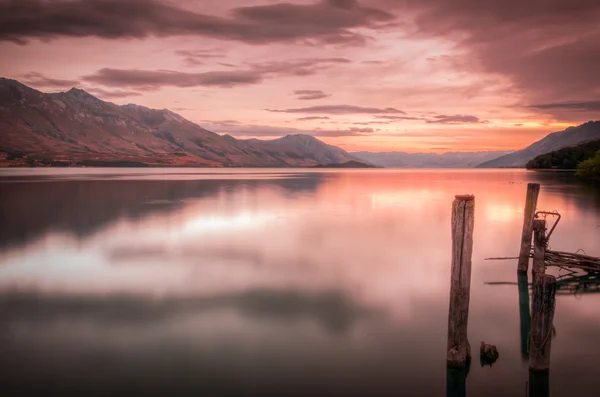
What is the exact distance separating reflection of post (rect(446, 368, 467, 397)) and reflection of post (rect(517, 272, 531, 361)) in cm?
243

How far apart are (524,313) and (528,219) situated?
18.9 ft

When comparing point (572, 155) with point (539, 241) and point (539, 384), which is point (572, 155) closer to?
point (539, 241)

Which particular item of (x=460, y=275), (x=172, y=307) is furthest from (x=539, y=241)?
(x=172, y=307)

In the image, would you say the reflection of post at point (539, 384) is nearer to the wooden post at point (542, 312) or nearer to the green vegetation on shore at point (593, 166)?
the wooden post at point (542, 312)

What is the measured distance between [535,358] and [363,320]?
5.37 meters

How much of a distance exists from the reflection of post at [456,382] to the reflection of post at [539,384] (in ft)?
4.62

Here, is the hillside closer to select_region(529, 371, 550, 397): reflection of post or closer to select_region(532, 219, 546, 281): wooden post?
select_region(532, 219, 546, 281): wooden post

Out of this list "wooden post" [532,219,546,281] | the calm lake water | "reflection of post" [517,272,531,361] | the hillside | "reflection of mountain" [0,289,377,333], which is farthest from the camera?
the hillside

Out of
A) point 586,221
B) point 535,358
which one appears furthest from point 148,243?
point 586,221

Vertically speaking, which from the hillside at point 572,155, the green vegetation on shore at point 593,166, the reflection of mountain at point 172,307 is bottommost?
the reflection of mountain at point 172,307

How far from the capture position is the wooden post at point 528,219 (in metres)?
18.5

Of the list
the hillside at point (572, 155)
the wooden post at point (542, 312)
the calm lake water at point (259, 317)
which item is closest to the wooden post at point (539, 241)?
the calm lake water at point (259, 317)

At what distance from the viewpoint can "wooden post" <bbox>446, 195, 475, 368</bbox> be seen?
955cm

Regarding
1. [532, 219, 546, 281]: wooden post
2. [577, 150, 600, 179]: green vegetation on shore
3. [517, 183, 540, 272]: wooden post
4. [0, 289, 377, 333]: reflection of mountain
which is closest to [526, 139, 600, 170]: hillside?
[577, 150, 600, 179]: green vegetation on shore
